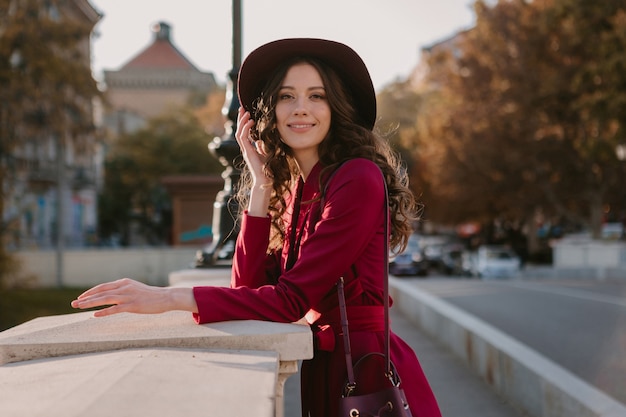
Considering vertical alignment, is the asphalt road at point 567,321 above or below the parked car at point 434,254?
above

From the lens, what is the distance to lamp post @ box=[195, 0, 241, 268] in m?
7.05

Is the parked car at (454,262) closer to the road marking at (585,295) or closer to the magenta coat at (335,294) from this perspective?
the road marking at (585,295)

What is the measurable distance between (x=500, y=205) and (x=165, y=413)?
49.3 metres

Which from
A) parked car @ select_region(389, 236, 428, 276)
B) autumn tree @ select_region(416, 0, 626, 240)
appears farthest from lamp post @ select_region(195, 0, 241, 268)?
parked car @ select_region(389, 236, 428, 276)

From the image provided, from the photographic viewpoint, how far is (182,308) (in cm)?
229

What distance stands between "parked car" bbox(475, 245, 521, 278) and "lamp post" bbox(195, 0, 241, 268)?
30168 mm

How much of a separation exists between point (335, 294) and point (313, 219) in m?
0.24

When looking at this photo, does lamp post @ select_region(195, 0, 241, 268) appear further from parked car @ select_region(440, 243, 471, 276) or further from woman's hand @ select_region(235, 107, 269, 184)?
parked car @ select_region(440, 243, 471, 276)

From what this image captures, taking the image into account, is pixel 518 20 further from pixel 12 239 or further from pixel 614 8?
pixel 12 239

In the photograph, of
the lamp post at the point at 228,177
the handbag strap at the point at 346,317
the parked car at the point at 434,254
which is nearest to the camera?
the handbag strap at the point at 346,317

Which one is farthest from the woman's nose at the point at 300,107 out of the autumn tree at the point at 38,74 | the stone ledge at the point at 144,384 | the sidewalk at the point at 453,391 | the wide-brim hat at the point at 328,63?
the autumn tree at the point at 38,74

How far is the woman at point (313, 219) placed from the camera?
2303mm

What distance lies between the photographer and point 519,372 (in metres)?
5.64

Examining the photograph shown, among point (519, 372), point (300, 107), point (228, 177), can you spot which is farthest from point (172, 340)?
point (228, 177)
